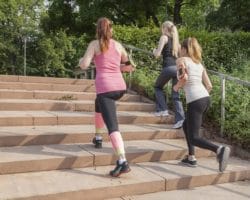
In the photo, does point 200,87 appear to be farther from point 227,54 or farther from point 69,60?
point 69,60

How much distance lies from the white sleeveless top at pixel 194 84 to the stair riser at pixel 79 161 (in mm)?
989

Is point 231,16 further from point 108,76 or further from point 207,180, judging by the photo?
point 108,76

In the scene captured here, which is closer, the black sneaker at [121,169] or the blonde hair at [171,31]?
the black sneaker at [121,169]

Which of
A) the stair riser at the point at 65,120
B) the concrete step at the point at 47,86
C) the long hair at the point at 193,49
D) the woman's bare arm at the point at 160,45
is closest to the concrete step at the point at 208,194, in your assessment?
Answer: the long hair at the point at 193,49

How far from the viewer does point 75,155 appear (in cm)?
539

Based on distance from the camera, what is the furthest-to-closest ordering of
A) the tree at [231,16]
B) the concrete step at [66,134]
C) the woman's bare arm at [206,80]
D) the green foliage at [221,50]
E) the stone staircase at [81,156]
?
the tree at [231,16] < the green foliage at [221,50] < the concrete step at [66,134] < the woman's bare arm at [206,80] < the stone staircase at [81,156]

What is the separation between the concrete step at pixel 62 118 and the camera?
6461mm

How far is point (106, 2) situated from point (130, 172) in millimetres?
15071

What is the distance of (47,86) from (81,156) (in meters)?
3.66

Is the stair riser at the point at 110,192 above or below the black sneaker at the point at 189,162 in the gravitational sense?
below

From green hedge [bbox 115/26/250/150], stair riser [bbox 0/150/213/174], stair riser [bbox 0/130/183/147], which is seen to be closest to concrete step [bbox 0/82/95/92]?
green hedge [bbox 115/26/250/150]

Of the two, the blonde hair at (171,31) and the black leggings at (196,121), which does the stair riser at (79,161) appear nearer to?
the black leggings at (196,121)

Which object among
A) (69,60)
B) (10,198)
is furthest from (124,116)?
(69,60)

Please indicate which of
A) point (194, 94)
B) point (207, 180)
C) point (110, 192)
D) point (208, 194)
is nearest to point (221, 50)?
point (194, 94)
